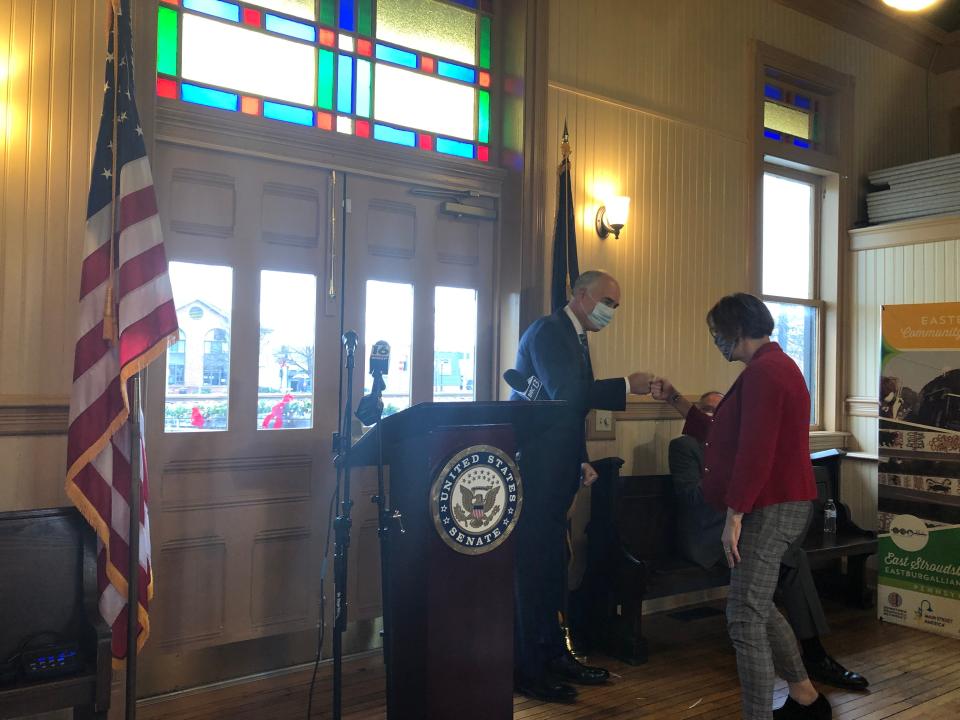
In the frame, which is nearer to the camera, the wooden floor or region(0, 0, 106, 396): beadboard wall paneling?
region(0, 0, 106, 396): beadboard wall paneling

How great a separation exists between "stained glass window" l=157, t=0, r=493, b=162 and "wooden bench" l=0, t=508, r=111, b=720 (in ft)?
5.65

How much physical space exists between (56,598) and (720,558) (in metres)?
3.03

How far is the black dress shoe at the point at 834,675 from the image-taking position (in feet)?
11.5

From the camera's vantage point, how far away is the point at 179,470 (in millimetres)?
3236

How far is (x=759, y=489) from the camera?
262 centimetres

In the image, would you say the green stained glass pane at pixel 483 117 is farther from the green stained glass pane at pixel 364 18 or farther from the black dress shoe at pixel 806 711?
the black dress shoe at pixel 806 711

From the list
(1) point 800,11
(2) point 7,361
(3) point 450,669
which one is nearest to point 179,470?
(2) point 7,361

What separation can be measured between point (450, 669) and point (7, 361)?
182 cm

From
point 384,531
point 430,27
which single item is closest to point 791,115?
point 430,27

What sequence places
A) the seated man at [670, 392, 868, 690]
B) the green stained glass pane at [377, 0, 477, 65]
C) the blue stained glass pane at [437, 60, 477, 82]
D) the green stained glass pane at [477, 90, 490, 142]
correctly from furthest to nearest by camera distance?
the green stained glass pane at [477, 90, 490, 142] → the blue stained glass pane at [437, 60, 477, 82] → the green stained glass pane at [377, 0, 477, 65] → the seated man at [670, 392, 868, 690]

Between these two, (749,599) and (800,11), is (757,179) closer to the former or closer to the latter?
(800,11)

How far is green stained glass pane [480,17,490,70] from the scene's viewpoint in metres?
4.20

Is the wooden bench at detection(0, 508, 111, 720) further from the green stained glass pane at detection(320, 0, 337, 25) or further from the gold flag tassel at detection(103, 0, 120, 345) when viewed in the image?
the green stained glass pane at detection(320, 0, 337, 25)

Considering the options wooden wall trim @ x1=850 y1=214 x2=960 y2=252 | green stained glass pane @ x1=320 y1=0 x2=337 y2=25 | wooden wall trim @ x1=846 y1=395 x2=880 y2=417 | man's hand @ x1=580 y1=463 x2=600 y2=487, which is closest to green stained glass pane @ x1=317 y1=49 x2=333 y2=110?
green stained glass pane @ x1=320 y1=0 x2=337 y2=25
